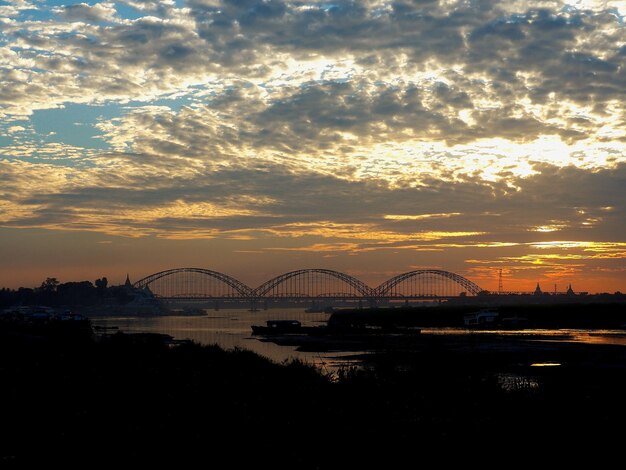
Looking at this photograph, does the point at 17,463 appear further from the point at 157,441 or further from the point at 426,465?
the point at 426,465

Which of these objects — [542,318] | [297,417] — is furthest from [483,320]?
[297,417]

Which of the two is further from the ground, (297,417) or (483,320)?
(297,417)

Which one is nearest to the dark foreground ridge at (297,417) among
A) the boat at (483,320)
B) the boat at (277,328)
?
the boat at (277,328)

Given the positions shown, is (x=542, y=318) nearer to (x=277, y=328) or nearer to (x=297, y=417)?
(x=277, y=328)

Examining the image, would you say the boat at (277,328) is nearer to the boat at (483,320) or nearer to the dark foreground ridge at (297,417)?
the boat at (483,320)

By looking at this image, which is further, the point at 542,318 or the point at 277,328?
the point at 542,318

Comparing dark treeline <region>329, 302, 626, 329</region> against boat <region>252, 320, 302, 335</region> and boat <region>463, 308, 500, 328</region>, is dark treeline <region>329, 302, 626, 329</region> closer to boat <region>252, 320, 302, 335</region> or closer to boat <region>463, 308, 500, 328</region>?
boat <region>463, 308, 500, 328</region>

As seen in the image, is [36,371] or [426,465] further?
[36,371]

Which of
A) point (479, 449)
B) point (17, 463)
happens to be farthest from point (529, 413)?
point (17, 463)
